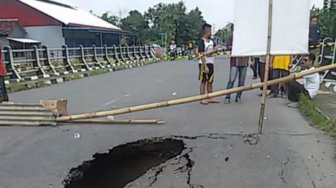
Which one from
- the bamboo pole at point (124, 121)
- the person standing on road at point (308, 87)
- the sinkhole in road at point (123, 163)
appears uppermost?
the person standing on road at point (308, 87)

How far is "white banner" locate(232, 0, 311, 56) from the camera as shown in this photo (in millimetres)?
6309

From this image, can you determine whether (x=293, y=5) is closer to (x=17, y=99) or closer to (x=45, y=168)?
(x=45, y=168)

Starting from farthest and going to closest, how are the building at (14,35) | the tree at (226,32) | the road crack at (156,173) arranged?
1. the building at (14,35)
2. the tree at (226,32)
3. the road crack at (156,173)

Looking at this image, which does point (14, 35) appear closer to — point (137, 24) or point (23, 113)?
point (137, 24)

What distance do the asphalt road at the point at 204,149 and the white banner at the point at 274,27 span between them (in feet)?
4.16

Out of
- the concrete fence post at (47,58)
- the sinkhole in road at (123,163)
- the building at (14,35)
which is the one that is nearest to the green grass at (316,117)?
the sinkhole in road at (123,163)

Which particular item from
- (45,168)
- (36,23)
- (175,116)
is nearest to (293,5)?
(175,116)

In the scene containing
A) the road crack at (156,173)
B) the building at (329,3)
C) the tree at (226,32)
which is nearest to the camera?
the road crack at (156,173)

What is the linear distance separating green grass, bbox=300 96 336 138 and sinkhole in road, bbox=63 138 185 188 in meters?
2.31

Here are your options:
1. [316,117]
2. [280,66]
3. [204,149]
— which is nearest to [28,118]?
[204,149]

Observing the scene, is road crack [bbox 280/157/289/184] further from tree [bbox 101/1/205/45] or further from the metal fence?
tree [bbox 101/1/205/45]

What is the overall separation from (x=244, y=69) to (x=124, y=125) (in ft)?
11.6

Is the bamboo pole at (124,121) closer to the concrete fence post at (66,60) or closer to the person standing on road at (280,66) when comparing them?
the person standing on road at (280,66)

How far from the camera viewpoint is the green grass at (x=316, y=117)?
6.55 metres
